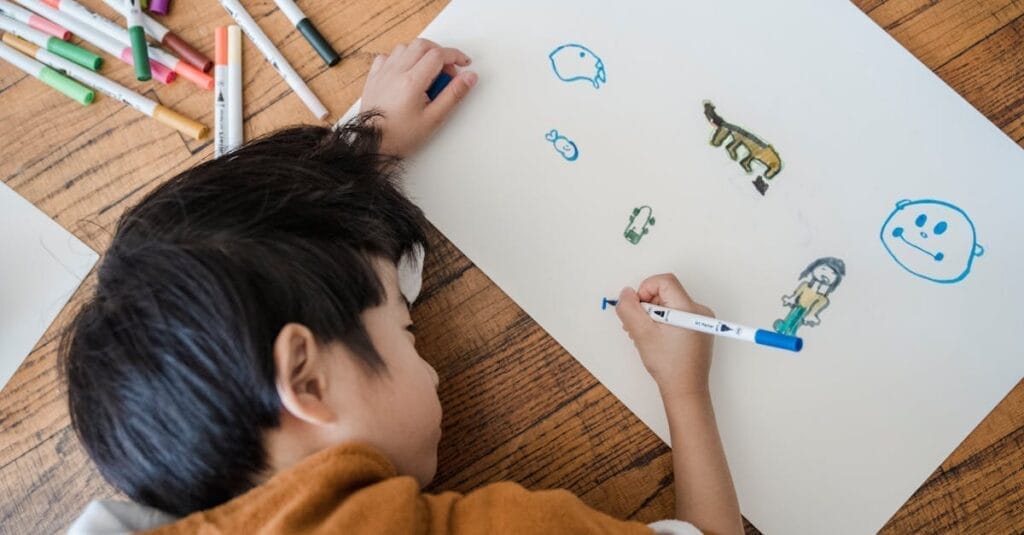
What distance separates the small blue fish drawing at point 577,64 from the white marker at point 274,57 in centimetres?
20

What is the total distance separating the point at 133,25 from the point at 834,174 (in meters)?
0.59

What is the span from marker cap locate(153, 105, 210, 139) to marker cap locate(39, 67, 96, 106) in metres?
0.06

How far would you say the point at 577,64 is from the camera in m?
0.65

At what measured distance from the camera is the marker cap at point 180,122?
679mm

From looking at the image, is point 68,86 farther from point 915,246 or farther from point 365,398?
point 915,246

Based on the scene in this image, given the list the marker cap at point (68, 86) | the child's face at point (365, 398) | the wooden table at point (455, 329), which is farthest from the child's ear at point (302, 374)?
the marker cap at point (68, 86)

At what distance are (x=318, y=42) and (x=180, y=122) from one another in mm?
139

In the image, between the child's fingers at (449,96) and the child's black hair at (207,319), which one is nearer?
the child's black hair at (207,319)

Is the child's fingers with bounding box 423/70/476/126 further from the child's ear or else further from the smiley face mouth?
the smiley face mouth

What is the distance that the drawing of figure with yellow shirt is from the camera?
601 mm

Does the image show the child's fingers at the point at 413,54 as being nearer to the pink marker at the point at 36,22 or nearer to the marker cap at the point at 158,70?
the marker cap at the point at 158,70

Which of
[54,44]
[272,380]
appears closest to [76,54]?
[54,44]

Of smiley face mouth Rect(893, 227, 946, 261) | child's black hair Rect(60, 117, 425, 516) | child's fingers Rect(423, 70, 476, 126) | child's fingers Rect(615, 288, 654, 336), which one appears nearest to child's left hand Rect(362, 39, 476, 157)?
child's fingers Rect(423, 70, 476, 126)

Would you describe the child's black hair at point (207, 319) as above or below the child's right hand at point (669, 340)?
above
